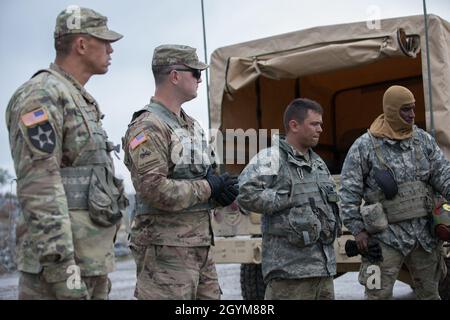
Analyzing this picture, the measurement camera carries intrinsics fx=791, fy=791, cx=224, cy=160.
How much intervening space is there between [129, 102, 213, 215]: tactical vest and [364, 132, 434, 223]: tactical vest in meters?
1.37

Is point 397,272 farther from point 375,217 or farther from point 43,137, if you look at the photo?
Answer: point 43,137

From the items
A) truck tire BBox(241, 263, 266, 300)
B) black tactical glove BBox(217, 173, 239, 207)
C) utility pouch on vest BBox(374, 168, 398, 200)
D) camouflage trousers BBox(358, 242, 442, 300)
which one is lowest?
truck tire BBox(241, 263, 266, 300)

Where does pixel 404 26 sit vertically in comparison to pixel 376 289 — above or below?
above

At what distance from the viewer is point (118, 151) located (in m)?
3.46

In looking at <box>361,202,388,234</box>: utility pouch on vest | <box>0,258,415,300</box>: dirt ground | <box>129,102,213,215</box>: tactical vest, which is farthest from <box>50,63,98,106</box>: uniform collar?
<box>0,258,415,300</box>: dirt ground

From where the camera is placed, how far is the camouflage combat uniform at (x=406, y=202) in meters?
4.79

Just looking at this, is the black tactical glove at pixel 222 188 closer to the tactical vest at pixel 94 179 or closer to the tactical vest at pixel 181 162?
the tactical vest at pixel 181 162

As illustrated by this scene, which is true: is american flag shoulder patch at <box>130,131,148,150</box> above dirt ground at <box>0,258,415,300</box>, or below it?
above

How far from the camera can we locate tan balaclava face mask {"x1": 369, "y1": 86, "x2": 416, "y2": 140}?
4906 mm

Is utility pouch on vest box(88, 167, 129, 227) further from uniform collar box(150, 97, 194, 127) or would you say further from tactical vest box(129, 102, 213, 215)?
uniform collar box(150, 97, 194, 127)

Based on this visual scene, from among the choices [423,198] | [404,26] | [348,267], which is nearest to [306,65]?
[404,26]

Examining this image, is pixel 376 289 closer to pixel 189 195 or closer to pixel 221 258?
pixel 189 195

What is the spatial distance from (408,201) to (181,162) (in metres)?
1.62

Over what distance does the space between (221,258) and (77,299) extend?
388 centimetres
